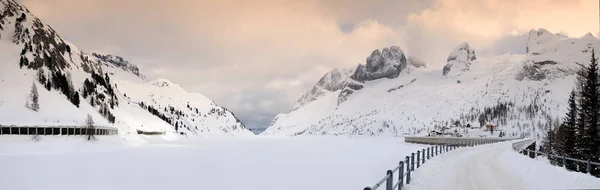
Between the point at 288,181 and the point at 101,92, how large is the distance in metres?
157

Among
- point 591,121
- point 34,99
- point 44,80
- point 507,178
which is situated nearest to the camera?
point 507,178

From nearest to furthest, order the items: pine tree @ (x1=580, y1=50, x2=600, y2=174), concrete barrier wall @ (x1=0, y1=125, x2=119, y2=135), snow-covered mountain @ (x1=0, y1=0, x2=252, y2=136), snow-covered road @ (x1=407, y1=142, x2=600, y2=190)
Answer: snow-covered road @ (x1=407, y1=142, x2=600, y2=190) → pine tree @ (x1=580, y1=50, x2=600, y2=174) → concrete barrier wall @ (x1=0, y1=125, x2=119, y2=135) → snow-covered mountain @ (x1=0, y1=0, x2=252, y2=136)

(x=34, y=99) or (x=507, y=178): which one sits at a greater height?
(x=34, y=99)

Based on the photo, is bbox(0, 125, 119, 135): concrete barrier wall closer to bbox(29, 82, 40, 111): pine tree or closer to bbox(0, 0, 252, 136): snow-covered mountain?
bbox(0, 0, 252, 136): snow-covered mountain

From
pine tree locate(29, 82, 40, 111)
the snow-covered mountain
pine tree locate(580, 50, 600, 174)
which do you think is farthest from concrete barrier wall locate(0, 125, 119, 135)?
pine tree locate(580, 50, 600, 174)

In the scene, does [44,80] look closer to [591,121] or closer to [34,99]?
[34,99]

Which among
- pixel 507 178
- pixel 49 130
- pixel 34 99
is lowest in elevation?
pixel 49 130

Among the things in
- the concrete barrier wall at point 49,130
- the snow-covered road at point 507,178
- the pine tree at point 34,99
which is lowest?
the concrete barrier wall at point 49,130

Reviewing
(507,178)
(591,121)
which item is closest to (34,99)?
(507,178)

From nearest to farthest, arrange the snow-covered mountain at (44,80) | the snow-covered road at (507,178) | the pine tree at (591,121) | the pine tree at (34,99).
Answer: the snow-covered road at (507,178) → the pine tree at (591,121) → the snow-covered mountain at (44,80) → the pine tree at (34,99)

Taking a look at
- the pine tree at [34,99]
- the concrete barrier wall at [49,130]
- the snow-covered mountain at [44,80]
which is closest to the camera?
→ the concrete barrier wall at [49,130]

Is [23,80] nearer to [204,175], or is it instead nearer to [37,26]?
[37,26]

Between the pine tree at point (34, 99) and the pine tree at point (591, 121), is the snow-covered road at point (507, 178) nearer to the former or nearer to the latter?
the pine tree at point (591, 121)

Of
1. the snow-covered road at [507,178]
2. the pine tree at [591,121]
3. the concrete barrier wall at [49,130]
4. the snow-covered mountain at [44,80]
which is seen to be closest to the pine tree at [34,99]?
the snow-covered mountain at [44,80]
